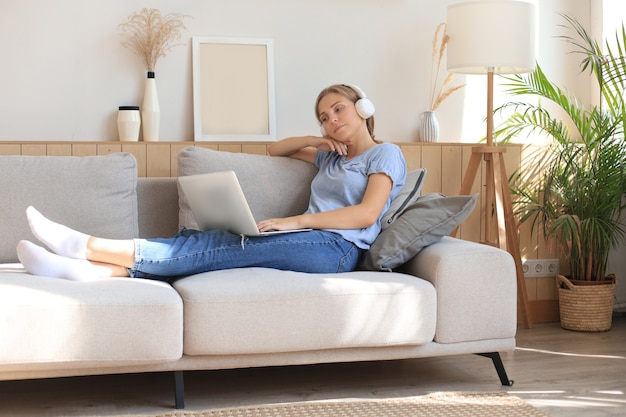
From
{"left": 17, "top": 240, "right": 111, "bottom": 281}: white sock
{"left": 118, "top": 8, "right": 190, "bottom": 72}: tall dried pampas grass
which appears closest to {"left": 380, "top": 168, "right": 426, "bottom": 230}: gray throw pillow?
{"left": 17, "top": 240, "right": 111, "bottom": 281}: white sock

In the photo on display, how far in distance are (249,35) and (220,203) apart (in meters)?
1.43

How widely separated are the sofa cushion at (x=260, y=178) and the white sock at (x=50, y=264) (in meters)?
0.59

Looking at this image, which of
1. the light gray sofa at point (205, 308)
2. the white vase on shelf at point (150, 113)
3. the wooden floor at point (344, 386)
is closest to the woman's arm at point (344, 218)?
the light gray sofa at point (205, 308)

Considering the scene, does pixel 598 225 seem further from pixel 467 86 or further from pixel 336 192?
pixel 336 192

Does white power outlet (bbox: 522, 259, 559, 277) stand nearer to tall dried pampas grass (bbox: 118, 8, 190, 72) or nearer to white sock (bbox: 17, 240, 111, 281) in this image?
tall dried pampas grass (bbox: 118, 8, 190, 72)

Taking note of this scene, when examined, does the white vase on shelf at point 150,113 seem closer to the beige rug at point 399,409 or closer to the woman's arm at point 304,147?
the woman's arm at point 304,147

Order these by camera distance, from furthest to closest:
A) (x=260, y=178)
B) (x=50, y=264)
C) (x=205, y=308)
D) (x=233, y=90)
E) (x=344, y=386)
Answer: (x=233, y=90) → (x=260, y=178) → (x=344, y=386) → (x=50, y=264) → (x=205, y=308)

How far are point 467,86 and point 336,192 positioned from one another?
4.77 feet

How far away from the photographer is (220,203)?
2811 millimetres

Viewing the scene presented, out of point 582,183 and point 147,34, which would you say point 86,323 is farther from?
point 582,183

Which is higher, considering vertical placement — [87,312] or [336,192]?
[336,192]

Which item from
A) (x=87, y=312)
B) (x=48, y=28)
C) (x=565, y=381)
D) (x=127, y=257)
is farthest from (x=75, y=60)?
(x=565, y=381)

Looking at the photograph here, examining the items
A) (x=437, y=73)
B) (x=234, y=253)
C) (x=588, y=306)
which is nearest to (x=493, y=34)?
(x=437, y=73)

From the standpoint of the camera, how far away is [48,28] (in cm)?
373
